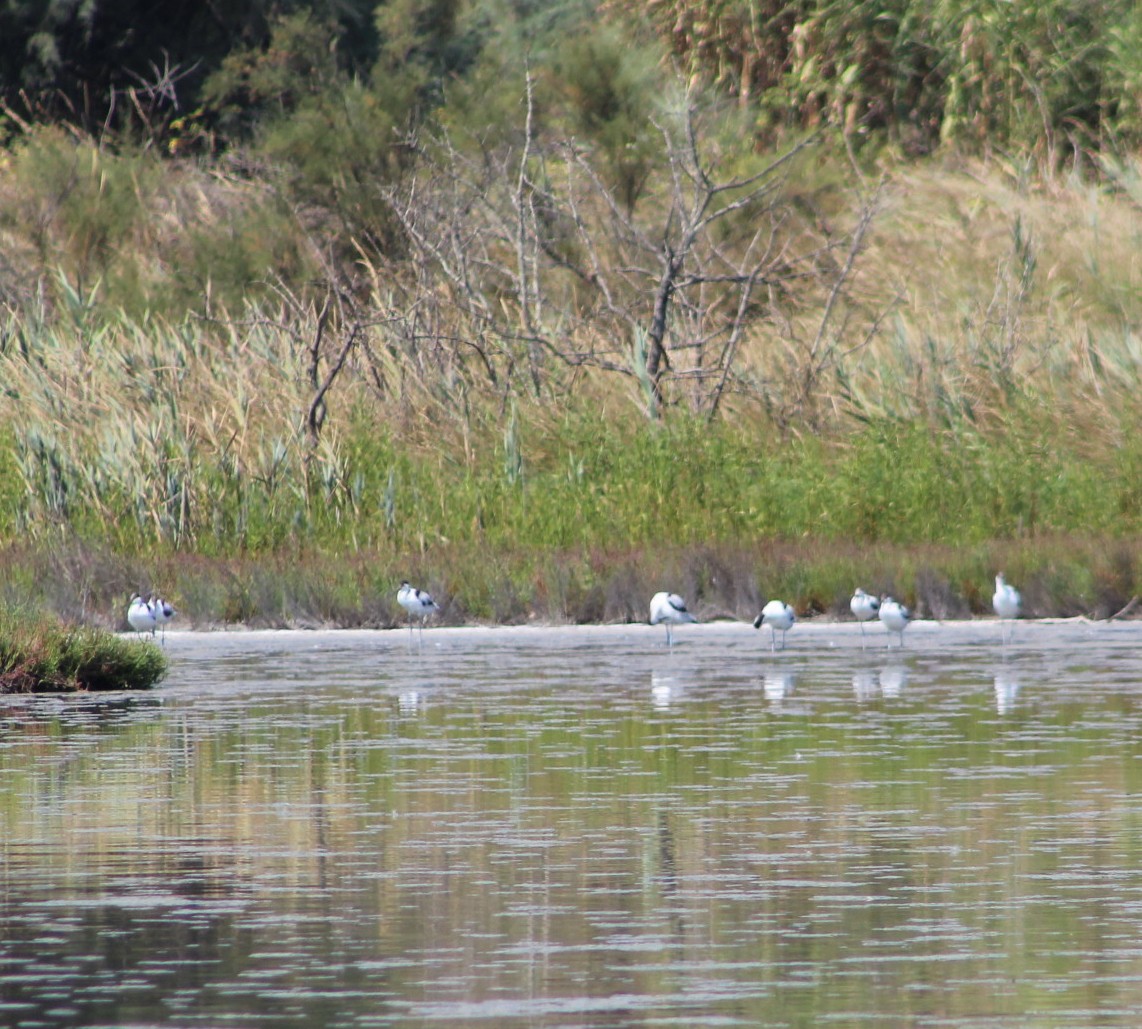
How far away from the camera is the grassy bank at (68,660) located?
49.2 ft

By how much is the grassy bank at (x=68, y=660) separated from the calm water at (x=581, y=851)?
0.28 metres

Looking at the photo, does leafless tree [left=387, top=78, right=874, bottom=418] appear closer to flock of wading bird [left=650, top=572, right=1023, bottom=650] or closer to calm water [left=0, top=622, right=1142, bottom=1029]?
flock of wading bird [left=650, top=572, right=1023, bottom=650]

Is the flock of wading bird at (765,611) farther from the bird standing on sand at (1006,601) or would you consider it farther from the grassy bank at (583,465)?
the grassy bank at (583,465)

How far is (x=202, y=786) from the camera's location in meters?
10.7

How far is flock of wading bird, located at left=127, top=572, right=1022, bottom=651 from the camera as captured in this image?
1716 cm

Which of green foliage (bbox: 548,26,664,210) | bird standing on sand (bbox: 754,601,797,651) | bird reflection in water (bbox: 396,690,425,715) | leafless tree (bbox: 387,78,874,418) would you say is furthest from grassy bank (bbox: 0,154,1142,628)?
green foliage (bbox: 548,26,664,210)

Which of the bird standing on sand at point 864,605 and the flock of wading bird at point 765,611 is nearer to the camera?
the flock of wading bird at point 765,611

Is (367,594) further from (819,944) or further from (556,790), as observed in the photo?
(819,944)

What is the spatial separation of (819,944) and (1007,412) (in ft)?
52.9

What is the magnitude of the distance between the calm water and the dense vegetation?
465cm

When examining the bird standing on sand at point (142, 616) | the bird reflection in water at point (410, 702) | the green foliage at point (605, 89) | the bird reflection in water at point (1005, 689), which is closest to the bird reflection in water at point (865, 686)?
the bird reflection in water at point (1005, 689)

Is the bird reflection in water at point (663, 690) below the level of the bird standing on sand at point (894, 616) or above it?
below

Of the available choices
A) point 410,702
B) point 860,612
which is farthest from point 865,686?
point 860,612

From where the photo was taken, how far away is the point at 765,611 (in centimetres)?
1716
